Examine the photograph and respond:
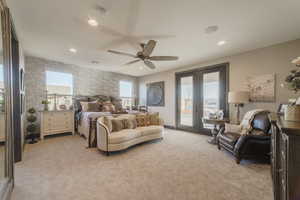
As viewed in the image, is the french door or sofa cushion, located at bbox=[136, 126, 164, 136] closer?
sofa cushion, located at bbox=[136, 126, 164, 136]

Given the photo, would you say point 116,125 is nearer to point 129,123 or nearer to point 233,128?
point 129,123

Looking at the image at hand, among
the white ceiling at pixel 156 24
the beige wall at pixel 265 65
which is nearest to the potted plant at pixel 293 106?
the white ceiling at pixel 156 24

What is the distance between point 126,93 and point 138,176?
529 centimetres

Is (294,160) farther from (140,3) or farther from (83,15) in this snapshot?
(83,15)

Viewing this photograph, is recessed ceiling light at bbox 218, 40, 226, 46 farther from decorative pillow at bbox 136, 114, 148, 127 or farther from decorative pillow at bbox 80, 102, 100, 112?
decorative pillow at bbox 80, 102, 100, 112

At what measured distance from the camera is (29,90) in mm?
4207

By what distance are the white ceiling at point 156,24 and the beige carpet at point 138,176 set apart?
266cm

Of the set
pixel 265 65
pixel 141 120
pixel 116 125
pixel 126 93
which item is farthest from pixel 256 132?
pixel 126 93

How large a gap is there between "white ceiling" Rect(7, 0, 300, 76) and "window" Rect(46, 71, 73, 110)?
120 cm

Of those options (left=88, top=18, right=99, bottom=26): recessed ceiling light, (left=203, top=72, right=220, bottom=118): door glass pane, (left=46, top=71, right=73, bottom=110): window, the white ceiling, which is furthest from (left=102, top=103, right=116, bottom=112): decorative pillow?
(left=203, top=72, right=220, bottom=118): door glass pane

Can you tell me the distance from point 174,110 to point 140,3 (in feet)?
14.5

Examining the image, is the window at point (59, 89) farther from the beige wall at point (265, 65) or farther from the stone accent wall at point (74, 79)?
the beige wall at point (265, 65)

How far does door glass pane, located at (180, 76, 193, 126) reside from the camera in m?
5.18

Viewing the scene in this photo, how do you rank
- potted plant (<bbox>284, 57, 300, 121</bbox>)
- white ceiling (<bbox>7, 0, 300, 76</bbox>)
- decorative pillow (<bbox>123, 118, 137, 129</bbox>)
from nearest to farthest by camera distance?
potted plant (<bbox>284, 57, 300, 121</bbox>)
white ceiling (<bbox>7, 0, 300, 76</bbox>)
decorative pillow (<bbox>123, 118, 137, 129</bbox>)
